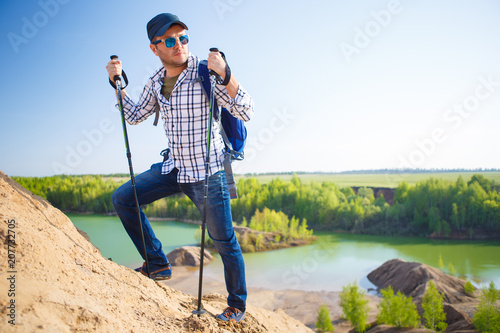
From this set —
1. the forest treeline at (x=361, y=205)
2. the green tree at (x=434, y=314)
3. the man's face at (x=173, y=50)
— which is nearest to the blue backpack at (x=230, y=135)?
the man's face at (x=173, y=50)

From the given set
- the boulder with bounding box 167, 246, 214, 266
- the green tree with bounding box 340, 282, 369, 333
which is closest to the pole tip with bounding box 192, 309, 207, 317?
the green tree with bounding box 340, 282, 369, 333

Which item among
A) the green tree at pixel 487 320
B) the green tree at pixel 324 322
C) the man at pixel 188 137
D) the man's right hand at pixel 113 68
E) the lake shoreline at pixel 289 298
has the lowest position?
the lake shoreline at pixel 289 298

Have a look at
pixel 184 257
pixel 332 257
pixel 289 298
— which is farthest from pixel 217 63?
pixel 332 257

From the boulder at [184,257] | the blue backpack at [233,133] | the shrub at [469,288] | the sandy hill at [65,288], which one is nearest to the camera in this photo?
the sandy hill at [65,288]

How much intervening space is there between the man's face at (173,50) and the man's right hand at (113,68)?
1.61 ft

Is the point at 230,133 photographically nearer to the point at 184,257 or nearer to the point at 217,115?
the point at 217,115

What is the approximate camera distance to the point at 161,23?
2.61 metres

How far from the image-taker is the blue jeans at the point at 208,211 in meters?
2.69

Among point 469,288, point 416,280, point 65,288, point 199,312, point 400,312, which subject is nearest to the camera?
point 65,288

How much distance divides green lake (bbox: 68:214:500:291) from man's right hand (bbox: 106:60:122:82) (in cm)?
2463

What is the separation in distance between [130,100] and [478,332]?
1634 cm

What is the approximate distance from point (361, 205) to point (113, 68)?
49.9 metres

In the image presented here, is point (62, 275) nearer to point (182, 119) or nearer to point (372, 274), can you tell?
point (182, 119)

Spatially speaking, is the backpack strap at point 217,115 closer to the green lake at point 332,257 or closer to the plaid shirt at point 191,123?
the plaid shirt at point 191,123
